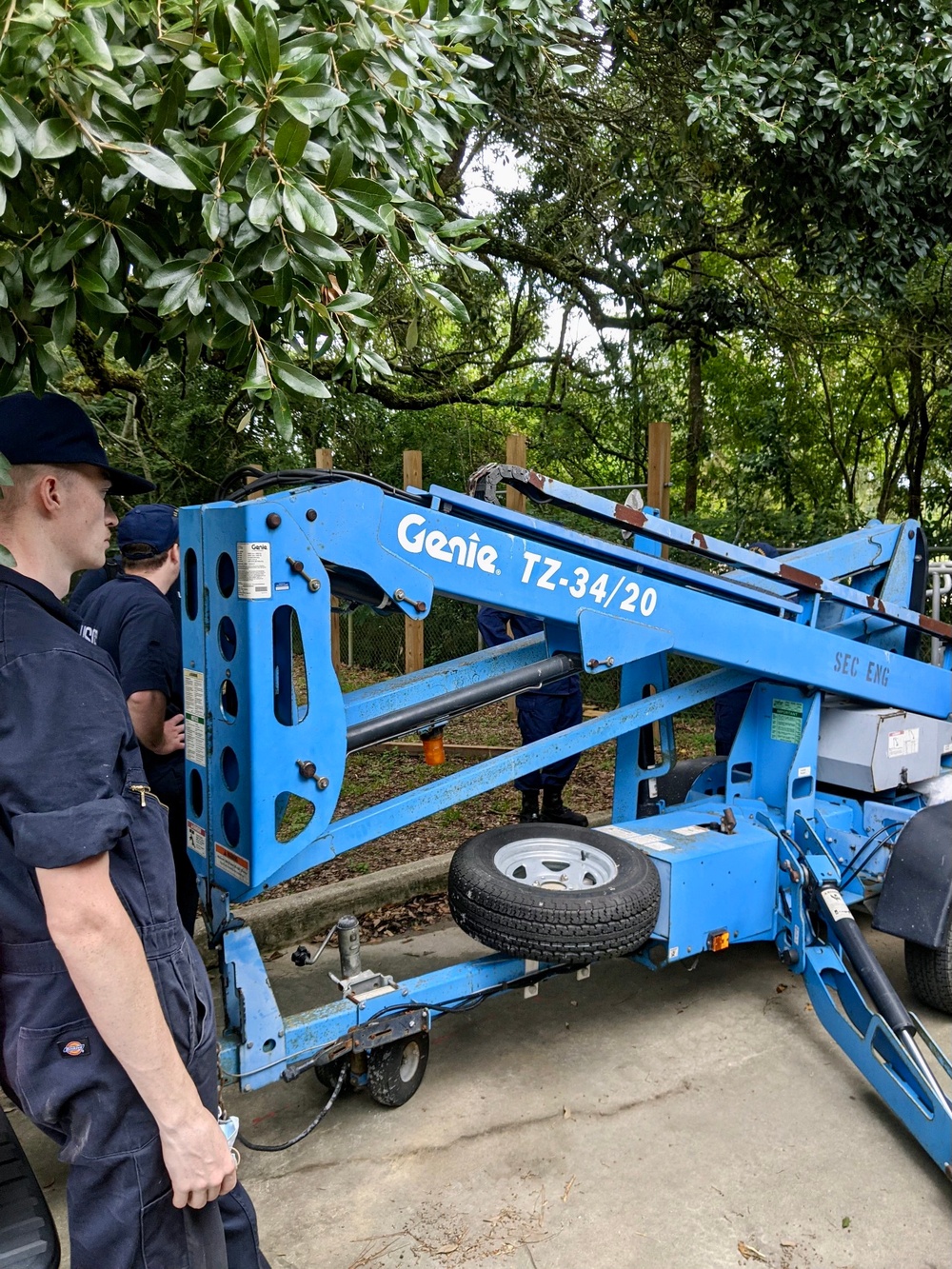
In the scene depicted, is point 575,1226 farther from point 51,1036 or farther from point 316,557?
point 316,557

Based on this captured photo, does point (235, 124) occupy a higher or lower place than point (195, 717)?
higher

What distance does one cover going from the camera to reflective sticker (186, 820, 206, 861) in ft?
10.1

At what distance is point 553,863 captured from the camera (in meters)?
3.72

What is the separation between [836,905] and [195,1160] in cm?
280

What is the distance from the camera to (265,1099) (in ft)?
11.6

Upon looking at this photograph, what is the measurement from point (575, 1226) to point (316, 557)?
215 cm

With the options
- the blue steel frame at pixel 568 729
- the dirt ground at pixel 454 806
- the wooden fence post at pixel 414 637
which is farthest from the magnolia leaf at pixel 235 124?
the wooden fence post at pixel 414 637

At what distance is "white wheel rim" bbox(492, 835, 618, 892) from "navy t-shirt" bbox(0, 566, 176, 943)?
2059 millimetres

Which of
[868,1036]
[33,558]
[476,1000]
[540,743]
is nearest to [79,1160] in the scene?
[33,558]

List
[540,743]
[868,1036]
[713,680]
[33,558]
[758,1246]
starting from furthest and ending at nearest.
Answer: [713,680]
[540,743]
[868,1036]
[758,1246]
[33,558]

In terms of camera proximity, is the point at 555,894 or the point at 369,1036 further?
the point at 555,894

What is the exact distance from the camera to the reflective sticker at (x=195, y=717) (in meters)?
3.03

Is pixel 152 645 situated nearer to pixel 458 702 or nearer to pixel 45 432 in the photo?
pixel 458 702

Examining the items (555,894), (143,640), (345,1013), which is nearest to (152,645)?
(143,640)
